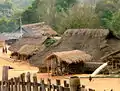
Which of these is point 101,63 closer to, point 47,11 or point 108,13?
point 108,13

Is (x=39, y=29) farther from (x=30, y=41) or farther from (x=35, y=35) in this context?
→ (x=30, y=41)

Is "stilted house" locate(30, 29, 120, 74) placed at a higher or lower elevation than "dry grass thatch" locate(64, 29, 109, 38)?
lower

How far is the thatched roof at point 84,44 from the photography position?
2327 cm

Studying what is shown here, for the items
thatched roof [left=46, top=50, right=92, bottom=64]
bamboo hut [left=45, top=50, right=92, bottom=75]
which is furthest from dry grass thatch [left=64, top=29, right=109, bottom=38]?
bamboo hut [left=45, top=50, right=92, bottom=75]

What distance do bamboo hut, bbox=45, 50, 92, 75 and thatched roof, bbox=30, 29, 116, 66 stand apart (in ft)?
5.89

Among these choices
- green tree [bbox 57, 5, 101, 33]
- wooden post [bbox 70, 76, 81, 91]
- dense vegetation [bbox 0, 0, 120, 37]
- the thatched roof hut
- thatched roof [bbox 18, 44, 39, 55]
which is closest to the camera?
wooden post [bbox 70, 76, 81, 91]

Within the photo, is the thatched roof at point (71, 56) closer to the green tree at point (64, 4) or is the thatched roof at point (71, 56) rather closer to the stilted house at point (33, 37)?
the stilted house at point (33, 37)

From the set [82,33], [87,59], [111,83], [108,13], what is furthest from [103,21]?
[111,83]

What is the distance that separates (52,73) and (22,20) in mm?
42440

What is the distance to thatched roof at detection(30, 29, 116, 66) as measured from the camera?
23.3 meters

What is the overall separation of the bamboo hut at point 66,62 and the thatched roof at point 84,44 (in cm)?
179

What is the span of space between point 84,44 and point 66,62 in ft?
16.9

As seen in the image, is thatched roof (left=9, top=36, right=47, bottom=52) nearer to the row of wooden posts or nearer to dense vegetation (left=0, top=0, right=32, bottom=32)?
the row of wooden posts

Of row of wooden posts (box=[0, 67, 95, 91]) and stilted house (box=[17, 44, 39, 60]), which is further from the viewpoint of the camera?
stilted house (box=[17, 44, 39, 60])
